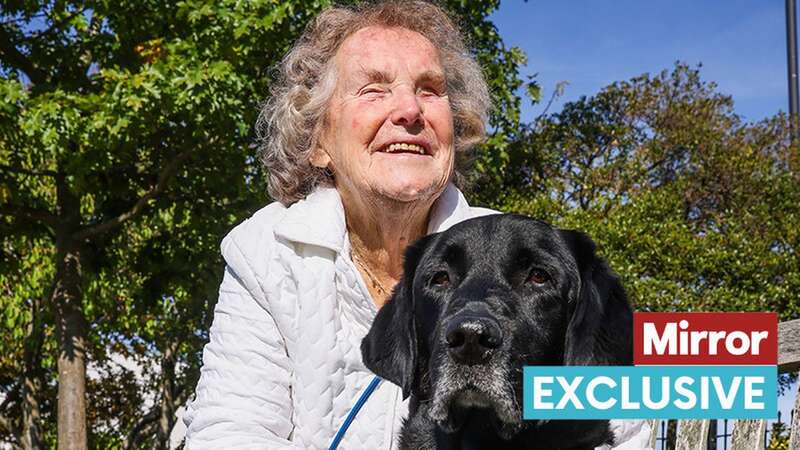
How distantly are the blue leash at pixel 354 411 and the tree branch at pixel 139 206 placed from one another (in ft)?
27.6

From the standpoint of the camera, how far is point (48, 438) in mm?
20688

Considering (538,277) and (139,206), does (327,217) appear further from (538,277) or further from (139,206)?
(139,206)

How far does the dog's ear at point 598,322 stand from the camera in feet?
8.17

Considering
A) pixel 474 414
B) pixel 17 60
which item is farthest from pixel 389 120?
pixel 17 60

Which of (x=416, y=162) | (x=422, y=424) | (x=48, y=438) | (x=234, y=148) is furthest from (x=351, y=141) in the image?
(x=48, y=438)

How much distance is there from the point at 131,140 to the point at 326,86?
21.0 feet

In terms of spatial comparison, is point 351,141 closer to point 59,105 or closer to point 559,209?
point 59,105

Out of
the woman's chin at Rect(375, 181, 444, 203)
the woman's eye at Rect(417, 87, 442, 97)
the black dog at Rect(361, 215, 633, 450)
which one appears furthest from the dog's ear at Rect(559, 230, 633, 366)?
the woman's eye at Rect(417, 87, 442, 97)

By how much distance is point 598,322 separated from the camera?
8.27ft

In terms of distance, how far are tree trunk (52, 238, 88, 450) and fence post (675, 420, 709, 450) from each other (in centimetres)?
945

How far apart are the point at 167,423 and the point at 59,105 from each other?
11309 millimetres

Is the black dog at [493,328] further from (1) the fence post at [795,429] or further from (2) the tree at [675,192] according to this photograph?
(2) the tree at [675,192]

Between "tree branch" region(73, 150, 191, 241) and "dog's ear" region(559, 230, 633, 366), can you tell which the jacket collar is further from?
"tree branch" region(73, 150, 191, 241)

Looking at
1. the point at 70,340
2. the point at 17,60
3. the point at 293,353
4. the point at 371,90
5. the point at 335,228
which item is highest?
the point at 17,60
